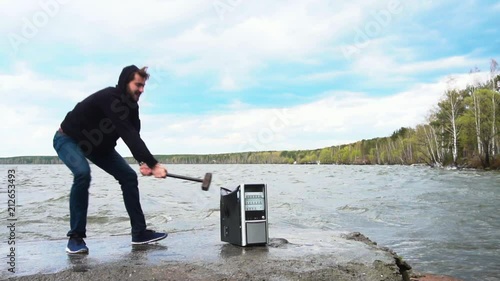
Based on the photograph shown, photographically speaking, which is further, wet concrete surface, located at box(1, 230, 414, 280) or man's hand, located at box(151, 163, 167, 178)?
man's hand, located at box(151, 163, 167, 178)

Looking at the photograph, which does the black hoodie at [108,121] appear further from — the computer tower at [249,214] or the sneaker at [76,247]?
the computer tower at [249,214]

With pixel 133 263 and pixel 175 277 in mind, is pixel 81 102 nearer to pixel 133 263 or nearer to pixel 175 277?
pixel 133 263

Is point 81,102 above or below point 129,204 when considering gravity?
above

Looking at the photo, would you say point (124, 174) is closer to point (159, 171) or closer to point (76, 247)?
point (159, 171)

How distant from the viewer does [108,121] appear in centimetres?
528

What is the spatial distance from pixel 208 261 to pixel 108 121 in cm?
204

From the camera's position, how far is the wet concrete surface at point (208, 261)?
14.3ft

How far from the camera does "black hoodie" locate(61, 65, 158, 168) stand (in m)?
5.11

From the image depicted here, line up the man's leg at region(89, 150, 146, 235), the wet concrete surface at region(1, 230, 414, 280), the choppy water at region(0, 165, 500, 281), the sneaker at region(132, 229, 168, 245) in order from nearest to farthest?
the wet concrete surface at region(1, 230, 414, 280), the man's leg at region(89, 150, 146, 235), the sneaker at region(132, 229, 168, 245), the choppy water at region(0, 165, 500, 281)

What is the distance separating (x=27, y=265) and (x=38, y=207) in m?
13.3

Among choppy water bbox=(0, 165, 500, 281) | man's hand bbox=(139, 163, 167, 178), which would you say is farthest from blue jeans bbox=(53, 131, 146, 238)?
choppy water bbox=(0, 165, 500, 281)

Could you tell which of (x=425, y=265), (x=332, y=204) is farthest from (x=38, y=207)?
(x=425, y=265)

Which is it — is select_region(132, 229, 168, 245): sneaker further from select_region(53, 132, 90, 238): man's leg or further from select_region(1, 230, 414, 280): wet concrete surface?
select_region(53, 132, 90, 238): man's leg

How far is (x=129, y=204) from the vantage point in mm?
5641
